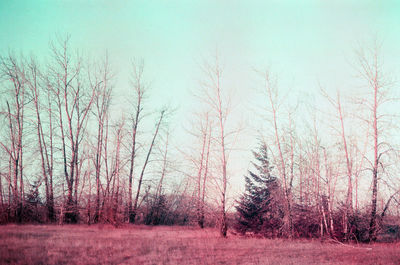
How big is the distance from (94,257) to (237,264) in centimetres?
388

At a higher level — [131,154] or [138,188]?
[131,154]

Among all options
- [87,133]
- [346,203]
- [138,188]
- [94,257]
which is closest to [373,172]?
[346,203]

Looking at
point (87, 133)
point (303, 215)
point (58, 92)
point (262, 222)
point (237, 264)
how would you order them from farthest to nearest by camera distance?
point (87, 133) → point (58, 92) → point (262, 222) → point (303, 215) → point (237, 264)

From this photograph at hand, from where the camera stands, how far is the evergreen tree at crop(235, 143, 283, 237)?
1633cm

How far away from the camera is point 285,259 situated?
7.89 metres

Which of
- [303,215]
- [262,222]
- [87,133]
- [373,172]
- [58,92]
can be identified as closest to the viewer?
[373,172]

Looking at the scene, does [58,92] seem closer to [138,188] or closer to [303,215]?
[138,188]

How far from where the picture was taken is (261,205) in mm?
18219

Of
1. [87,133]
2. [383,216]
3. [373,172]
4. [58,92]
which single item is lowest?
[383,216]

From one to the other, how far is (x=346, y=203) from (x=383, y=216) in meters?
2.00

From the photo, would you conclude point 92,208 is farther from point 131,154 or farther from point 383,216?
point 383,216

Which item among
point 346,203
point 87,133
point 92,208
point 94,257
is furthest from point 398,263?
point 87,133

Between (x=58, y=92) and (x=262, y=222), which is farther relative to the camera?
(x=58, y=92)

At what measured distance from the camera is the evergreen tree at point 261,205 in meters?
16.3
